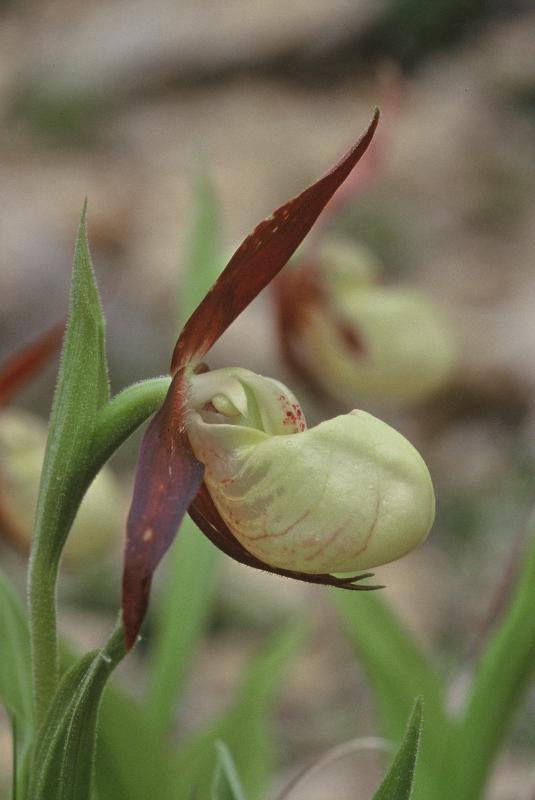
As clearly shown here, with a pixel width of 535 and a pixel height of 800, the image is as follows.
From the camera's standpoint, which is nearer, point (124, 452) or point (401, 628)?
point (401, 628)

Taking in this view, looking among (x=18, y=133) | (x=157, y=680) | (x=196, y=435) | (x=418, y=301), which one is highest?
(x=18, y=133)

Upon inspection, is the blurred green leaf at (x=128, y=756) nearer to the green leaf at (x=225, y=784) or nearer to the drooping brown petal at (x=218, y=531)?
the green leaf at (x=225, y=784)

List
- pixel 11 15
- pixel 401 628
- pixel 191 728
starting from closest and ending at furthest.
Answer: pixel 401 628 → pixel 191 728 → pixel 11 15

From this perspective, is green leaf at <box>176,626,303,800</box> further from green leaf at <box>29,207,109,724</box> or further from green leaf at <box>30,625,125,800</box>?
green leaf at <box>29,207,109,724</box>

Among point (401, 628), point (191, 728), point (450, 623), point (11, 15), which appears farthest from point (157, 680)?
point (11, 15)

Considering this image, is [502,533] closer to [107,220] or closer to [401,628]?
[401,628]

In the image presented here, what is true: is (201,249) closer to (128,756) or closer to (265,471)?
(128,756)

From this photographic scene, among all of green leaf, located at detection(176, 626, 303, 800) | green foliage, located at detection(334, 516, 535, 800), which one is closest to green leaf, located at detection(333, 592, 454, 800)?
green foliage, located at detection(334, 516, 535, 800)

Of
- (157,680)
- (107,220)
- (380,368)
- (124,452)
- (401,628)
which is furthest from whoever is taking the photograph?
(107,220)
